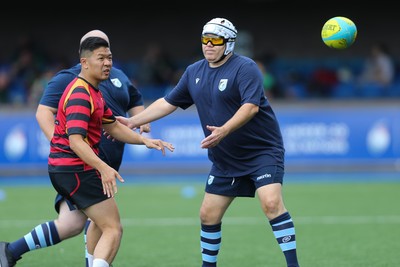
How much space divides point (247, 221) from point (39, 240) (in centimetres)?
491

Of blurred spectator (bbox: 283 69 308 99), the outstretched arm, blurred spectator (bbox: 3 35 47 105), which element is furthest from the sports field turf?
blurred spectator (bbox: 283 69 308 99)

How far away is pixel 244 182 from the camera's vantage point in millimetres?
8492

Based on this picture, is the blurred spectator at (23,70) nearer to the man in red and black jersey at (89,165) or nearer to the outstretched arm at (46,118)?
the outstretched arm at (46,118)

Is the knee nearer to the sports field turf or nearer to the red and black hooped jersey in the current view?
the sports field turf

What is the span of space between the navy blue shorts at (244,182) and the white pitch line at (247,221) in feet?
13.2

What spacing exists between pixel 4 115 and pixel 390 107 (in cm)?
766

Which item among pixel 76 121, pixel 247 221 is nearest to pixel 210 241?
pixel 76 121

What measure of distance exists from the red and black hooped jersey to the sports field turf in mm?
2256

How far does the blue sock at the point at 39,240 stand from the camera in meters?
8.33

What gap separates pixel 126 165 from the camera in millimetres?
18250

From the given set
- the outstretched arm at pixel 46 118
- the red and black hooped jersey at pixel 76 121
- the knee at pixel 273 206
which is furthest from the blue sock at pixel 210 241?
the outstretched arm at pixel 46 118

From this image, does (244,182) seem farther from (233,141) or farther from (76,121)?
(76,121)

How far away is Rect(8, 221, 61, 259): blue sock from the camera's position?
8.33 m

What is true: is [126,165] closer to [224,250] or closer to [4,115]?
[4,115]
